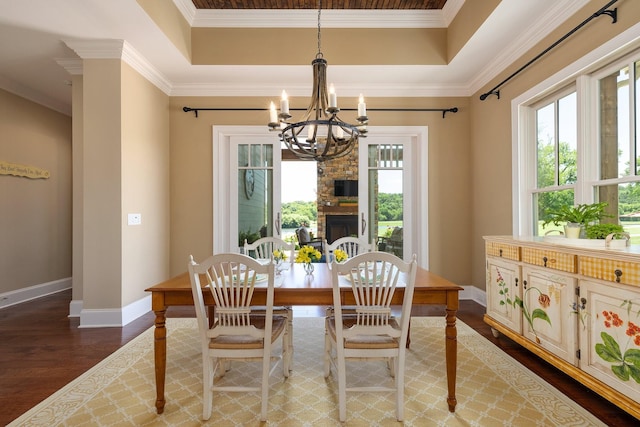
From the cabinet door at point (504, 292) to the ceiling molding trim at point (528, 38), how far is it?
2062 mm

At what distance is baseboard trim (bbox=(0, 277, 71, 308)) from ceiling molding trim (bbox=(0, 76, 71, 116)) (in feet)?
8.55

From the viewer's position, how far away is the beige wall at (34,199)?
4230 millimetres

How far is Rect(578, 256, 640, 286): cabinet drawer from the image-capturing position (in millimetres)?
1618

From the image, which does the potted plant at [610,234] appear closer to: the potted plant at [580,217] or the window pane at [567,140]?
the potted plant at [580,217]

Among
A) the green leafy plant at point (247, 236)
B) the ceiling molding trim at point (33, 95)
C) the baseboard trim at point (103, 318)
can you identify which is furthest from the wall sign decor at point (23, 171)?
the green leafy plant at point (247, 236)

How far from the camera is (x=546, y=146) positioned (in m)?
3.08

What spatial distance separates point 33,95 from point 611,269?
6510 millimetres

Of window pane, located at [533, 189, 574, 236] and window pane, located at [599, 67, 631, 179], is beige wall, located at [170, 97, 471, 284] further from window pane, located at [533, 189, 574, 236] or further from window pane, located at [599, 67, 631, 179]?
window pane, located at [599, 67, 631, 179]

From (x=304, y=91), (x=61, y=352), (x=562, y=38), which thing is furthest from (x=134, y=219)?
(x=562, y=38)

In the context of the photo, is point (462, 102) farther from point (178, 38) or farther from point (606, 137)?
point (178, 38)

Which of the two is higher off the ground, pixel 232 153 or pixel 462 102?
pixel 462 102

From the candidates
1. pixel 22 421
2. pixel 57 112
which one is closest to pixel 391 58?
pixel 22 421

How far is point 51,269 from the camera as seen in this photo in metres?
4.77

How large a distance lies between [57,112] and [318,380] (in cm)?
556
